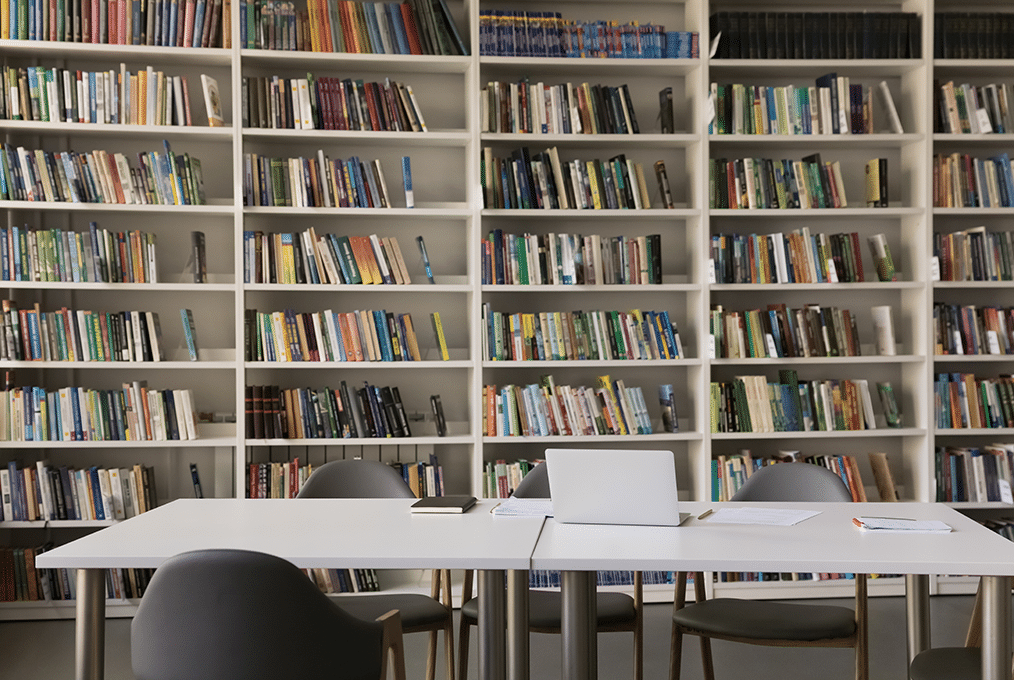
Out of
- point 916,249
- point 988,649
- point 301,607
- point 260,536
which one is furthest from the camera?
point 916,249

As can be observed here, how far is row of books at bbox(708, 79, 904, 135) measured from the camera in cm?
421

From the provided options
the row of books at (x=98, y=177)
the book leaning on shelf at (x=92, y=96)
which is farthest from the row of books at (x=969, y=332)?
the book leaning on shelf at (x=92, y=96)

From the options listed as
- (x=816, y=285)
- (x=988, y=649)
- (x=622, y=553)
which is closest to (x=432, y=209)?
(x=816, y=285)

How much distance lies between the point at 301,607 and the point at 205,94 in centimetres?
293

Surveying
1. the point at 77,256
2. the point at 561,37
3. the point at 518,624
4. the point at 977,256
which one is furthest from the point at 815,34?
the point at 77,256

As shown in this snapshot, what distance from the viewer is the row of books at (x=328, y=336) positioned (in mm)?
4066

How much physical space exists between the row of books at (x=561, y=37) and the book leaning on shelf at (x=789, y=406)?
1563 millimetres

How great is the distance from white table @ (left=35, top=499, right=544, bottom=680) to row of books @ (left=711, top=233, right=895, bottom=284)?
7.02 feet

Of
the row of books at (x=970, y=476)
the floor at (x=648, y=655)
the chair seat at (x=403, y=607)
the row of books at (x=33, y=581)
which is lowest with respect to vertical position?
the floor at (x=648, y=655)

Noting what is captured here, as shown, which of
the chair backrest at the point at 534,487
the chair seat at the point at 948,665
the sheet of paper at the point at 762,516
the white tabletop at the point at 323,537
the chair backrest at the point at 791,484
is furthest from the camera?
the chair backrest at the point at 534,487

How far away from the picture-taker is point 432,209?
13.7 feet

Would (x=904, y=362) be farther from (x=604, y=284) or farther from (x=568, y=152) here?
(x=568, y=152)

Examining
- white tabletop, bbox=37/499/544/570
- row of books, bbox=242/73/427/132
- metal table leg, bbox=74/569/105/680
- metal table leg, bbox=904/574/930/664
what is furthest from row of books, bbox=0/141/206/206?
metal table leg, bbox=904/574/930/664

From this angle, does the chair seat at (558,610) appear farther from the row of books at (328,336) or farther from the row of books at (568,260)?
the row of books at (568,260)
